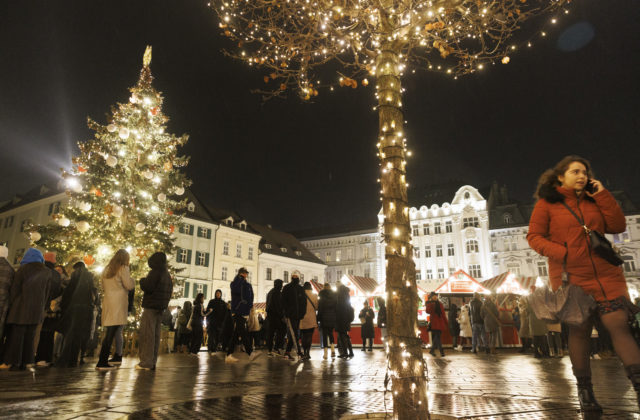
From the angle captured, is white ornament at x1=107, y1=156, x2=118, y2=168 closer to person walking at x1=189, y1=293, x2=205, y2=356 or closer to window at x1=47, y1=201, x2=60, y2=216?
person walking at x1=189, y1=293, x2=205, y2=356

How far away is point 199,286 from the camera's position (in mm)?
44500

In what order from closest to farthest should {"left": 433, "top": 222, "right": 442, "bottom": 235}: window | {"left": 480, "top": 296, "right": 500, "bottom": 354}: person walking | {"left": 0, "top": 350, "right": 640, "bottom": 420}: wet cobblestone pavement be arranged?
{"left": 0, "top": 350, "right": 640, "bottom": 420}: wet cobblestone pavement
{"left": 480, "top": 296, "right": 500, "bottom": 354}: person walking
{"left": 433, "top": 222, "right": 442, "bottom": 235}: window

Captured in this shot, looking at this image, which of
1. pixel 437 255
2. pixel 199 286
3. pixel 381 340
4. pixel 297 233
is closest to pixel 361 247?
pixel 437 255

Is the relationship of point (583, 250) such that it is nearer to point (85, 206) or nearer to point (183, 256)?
point (85, 206)

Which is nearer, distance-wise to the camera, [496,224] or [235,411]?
[235,411]

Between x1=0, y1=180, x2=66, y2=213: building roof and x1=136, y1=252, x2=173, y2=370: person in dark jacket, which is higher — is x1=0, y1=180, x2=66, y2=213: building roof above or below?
above

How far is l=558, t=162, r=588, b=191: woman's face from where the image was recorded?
3.79 meters

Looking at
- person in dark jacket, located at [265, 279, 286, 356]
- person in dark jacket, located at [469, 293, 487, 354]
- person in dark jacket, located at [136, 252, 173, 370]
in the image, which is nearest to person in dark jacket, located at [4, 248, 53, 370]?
person in dark jacket, located at [136, 252, 173, 370]

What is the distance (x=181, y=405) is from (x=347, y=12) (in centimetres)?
419

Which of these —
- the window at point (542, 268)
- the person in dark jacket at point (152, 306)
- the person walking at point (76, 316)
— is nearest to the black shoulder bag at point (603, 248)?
the person in dark jacket at point (152, 306)

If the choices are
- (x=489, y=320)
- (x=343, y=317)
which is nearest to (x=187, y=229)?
(x=343, y=317)

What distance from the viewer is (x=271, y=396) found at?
15.0ft

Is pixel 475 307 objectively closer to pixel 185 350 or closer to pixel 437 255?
pixel 185 350

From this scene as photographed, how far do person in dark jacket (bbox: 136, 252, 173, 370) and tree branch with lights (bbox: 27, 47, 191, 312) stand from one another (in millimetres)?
7705
